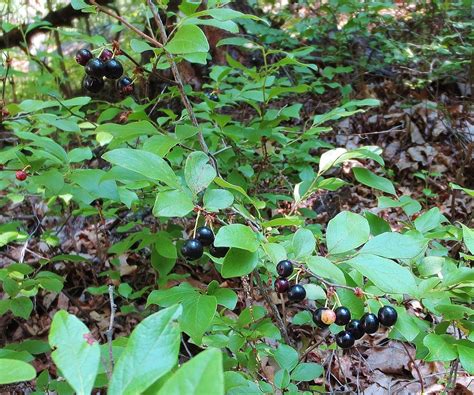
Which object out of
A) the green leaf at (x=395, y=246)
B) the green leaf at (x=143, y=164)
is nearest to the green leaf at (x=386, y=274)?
the green leaf at (x=395, y=246)

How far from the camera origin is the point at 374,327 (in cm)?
110

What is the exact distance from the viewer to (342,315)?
1.09 metres

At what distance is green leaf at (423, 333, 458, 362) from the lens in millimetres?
1062

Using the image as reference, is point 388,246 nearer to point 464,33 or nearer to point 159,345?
point 159,345

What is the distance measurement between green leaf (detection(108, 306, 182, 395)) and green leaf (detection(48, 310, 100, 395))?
0.04m

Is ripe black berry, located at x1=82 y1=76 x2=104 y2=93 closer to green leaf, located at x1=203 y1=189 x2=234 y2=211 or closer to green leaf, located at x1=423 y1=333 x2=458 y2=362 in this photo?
green leaf, located at x1=203 y1=189 x2=234 y2=211

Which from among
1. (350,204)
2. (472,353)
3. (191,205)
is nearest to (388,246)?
(472,353)

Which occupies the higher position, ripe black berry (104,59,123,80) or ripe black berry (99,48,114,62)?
ripe black berry (99,48,114,62)

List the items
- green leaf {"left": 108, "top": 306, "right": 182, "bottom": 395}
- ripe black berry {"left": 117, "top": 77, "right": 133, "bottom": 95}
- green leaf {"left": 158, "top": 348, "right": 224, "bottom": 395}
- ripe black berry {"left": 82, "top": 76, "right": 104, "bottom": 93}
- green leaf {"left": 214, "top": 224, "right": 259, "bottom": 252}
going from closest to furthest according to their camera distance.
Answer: green leaf {"left": 158, "top": 348, "right": 224, "bottom": 395} < green leaf {"left": 108, "top": 306, "right": 182, "bottom": 395} < green leaf {"left": 214, "top": 224, "right": 259, "bottom": 252} < ripe black berry {"left": 82, "top": 76, "right": 104, "bottom": 93} < ripe black berry {"left": 117, "top": 77, "right": 133, "bottom": 95}

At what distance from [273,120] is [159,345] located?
162 centimetres

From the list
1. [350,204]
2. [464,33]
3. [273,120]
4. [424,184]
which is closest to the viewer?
[273,120]

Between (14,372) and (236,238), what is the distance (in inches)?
18.9

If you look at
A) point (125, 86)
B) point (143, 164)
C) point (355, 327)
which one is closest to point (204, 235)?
point (143, 164)

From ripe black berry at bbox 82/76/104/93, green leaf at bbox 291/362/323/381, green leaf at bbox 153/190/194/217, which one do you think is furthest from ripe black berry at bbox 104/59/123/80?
green leaf at bbox 291/362/323/381
